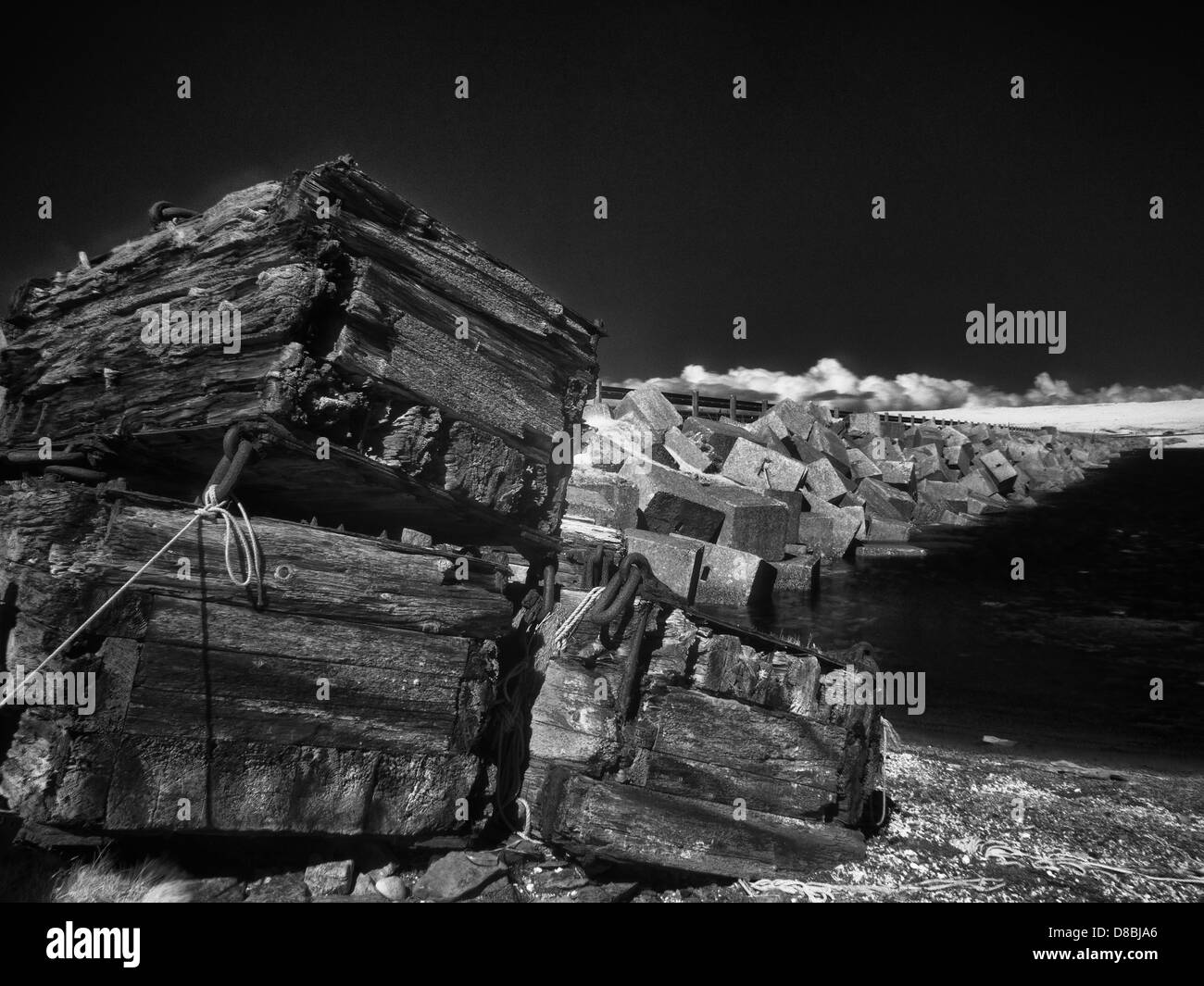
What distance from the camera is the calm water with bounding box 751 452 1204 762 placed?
241 inches

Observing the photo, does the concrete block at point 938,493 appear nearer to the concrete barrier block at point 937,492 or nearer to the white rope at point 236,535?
the concrete barrier block at point 937,492

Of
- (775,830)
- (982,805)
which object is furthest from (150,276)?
(982,805)

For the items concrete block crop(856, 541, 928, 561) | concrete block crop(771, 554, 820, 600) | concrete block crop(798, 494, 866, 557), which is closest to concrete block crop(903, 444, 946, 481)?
concrete block crop(856, 541, 928, 561)

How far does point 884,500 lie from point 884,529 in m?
1.24

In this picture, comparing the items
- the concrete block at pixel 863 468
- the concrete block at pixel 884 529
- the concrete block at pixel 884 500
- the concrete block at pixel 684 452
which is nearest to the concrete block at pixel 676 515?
the concrete block at pixel 684 452

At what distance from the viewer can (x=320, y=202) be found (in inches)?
104

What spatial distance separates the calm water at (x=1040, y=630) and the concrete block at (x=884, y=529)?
738 millimetres

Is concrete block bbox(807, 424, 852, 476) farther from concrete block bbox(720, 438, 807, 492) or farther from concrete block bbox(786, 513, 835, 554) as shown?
concrete block bbox(786, 513, 835, 554)

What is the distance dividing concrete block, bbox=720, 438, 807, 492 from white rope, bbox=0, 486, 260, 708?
10.7 meters

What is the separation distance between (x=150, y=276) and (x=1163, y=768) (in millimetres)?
8053

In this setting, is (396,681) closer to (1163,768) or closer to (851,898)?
(851,898)

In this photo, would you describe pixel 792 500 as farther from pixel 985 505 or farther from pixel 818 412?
pixel 985 505

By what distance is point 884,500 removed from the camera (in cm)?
1507

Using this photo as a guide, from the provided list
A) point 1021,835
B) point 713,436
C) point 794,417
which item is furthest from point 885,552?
point 1021,835
